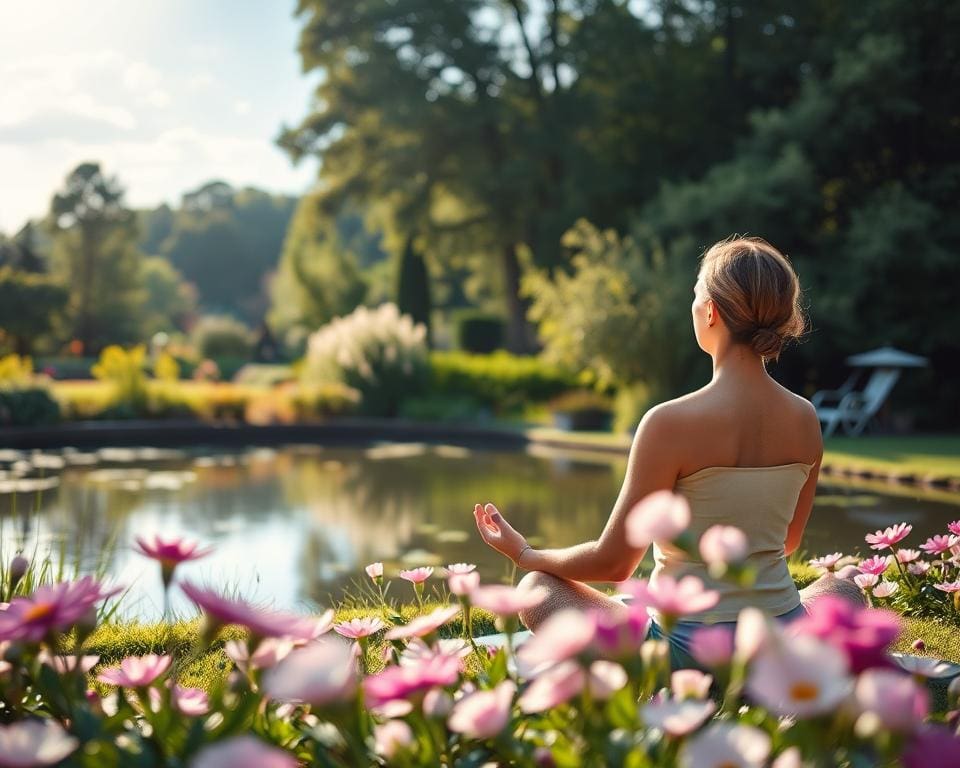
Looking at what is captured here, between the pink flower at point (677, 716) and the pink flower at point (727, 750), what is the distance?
0.28ft

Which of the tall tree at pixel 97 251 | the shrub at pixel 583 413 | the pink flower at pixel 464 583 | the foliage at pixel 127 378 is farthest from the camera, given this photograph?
the tall tree at pixel 97 251

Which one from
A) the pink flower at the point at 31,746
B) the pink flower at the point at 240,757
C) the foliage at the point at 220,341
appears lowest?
the foliage at the point at 220,341

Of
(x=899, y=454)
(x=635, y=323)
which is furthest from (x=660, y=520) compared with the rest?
(x=635, y=323)

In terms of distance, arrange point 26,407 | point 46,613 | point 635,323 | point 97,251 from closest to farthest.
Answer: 1. point 46,613
2. point 635,323
3. point 26,407
4. point 97,251

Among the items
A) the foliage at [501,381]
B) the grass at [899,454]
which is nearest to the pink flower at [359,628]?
the grass at [899,454]

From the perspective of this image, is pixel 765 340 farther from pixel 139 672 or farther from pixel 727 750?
pixel 139 672

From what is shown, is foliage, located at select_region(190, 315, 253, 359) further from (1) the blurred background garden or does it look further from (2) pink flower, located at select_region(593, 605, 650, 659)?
(2) pink flower, located at select_region(593, 605, 650, 659)

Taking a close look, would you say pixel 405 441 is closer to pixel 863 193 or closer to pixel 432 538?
pixel 432 538

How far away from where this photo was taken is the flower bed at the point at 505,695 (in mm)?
862

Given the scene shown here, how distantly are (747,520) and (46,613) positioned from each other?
1.29m

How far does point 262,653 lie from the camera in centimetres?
130

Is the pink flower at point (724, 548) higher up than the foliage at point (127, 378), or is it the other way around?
the pink flower at point (724, 548)

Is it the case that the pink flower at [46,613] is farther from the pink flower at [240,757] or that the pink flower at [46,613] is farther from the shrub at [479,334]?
the shrub at [479,334]

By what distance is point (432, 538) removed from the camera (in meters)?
6.06
